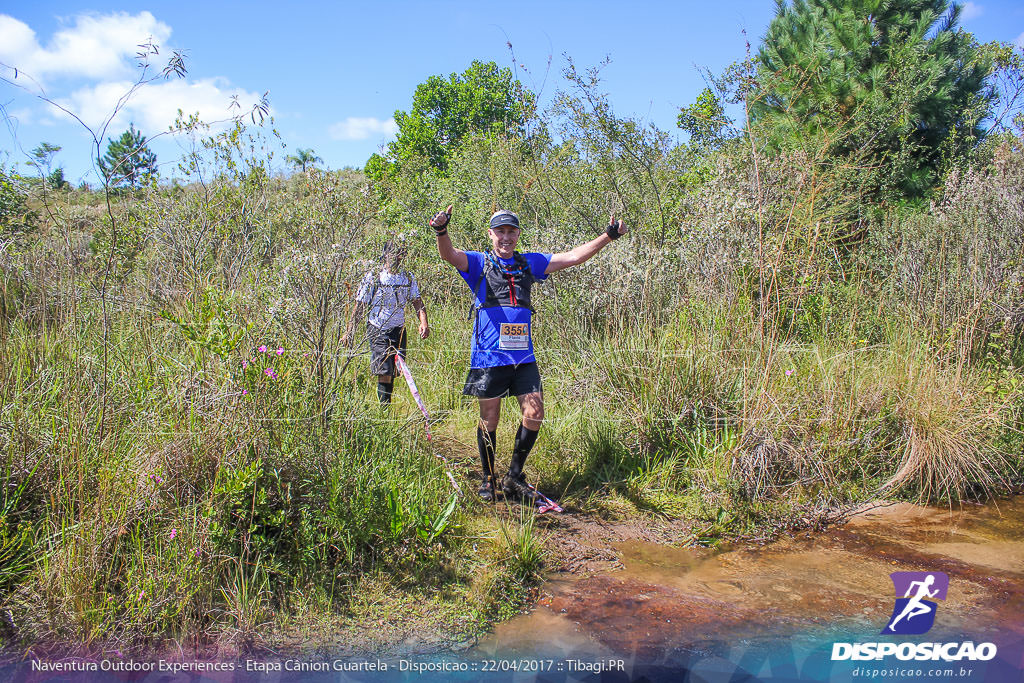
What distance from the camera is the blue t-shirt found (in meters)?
4.36

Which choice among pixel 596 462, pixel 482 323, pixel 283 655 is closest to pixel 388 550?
pixel 283 655

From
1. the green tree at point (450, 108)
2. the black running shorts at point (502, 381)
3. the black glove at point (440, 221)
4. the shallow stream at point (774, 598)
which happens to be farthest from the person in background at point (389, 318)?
the green tree at point (450, 108)

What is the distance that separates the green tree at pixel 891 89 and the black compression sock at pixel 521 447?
6.38 metres

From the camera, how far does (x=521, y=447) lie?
174 inches

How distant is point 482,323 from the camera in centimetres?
443

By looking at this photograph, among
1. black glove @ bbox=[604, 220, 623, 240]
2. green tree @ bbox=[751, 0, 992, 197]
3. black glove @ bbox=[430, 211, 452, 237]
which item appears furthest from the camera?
green tree @ bbox=[751, 0, 992, 197]

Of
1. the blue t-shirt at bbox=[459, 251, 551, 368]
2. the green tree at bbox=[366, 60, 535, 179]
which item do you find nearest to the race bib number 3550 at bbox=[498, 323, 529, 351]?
the blue t-shirt at bbox=[459, 251, 551, 368]

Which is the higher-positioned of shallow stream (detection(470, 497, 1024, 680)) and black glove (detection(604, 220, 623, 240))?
black glove (detection(604, 220, 623, 240))

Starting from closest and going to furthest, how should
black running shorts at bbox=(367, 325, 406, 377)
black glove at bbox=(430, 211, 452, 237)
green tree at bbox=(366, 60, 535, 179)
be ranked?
black glove at bbox=(430, 211, 452, 237) < black running shorts at bbox=(367, 325, 406, 377) < green tree at bbox=(366, 60, 535, 179)

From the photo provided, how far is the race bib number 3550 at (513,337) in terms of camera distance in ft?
14.2

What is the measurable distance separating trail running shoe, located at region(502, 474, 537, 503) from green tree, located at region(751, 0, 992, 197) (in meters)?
6.56

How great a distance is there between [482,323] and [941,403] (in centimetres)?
342

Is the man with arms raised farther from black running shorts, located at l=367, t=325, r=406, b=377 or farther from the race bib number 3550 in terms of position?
black running shorts, located at l=367, t=325, r=406, b=377

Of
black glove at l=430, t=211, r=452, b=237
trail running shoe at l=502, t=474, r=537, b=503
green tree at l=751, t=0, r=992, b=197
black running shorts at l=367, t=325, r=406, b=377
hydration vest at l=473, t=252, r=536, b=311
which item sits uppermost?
green tree at l=751, t=0, r=992, b=197
